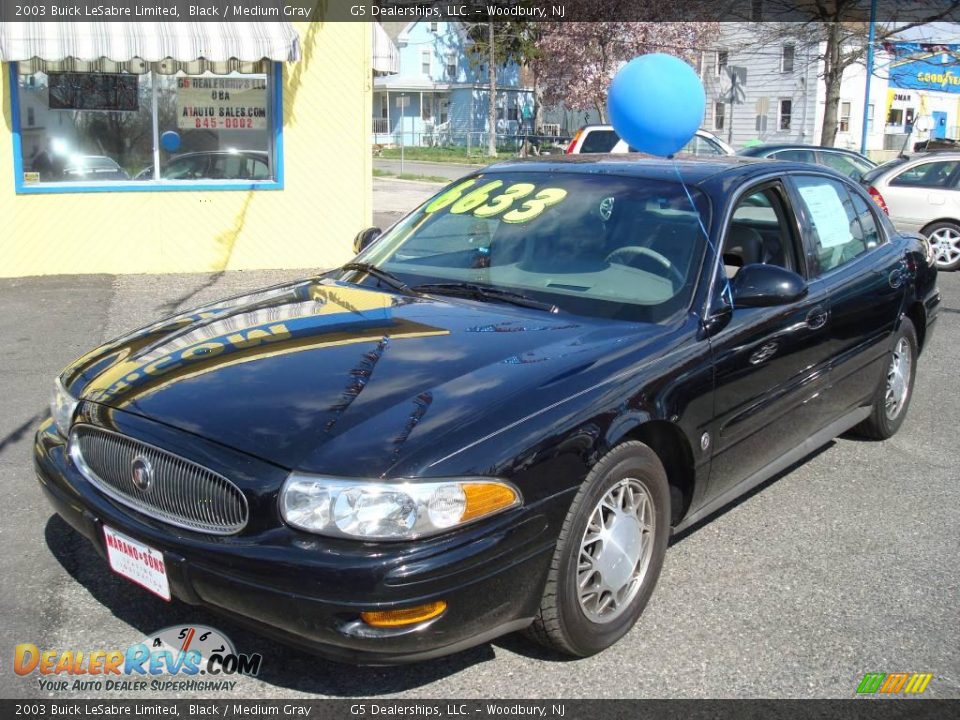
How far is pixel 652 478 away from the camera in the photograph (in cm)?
350

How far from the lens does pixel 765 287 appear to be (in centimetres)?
395

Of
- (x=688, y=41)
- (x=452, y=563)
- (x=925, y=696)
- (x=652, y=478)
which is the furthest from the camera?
(x=688, y=41)

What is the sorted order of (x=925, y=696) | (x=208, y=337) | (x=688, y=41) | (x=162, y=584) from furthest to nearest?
1. (x=688, y=41)
2. (x=208, y=337)
3. (x=925, y=696)
4. (x=162, y=584)

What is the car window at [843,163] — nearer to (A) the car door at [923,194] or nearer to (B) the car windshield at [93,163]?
(A) the car door at [923,194]

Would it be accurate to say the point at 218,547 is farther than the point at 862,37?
No

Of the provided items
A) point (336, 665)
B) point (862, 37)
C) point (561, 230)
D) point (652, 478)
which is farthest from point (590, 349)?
point (862, 37)

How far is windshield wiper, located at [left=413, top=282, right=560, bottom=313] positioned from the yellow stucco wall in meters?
7.67

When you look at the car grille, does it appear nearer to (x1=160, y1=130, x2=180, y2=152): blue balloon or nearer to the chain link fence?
(x1=160, y1=130, x2=180, y2=152): blue balloon

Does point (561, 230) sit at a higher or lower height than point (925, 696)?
higher

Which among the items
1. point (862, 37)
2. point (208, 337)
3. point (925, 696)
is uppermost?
point (862, 37)

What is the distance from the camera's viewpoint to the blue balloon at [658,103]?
473cm

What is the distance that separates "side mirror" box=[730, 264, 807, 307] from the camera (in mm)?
3939

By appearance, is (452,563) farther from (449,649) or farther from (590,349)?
(590,349)

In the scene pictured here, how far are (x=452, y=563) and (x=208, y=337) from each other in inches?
61.1
